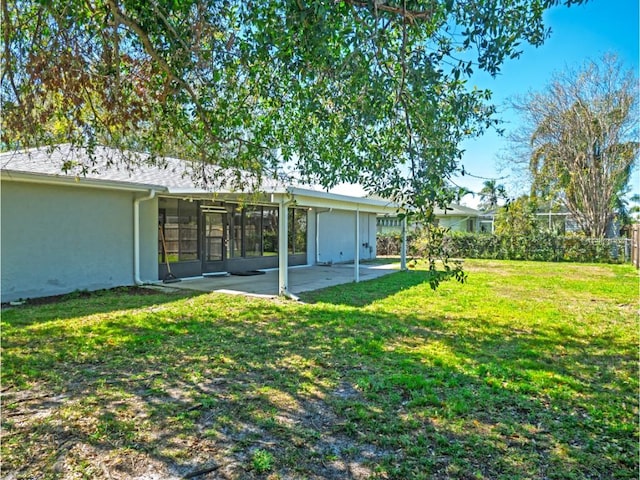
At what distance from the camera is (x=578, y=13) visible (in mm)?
5871

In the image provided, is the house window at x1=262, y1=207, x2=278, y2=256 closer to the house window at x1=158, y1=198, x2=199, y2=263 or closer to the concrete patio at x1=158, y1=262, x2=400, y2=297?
the concrete patio at x1=158, y1=262, x2=400, y2=297

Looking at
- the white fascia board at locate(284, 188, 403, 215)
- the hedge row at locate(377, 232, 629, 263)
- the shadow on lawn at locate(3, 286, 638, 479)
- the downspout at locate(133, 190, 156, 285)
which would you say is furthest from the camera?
the hedge row at locate(377, 232, 629, 263)

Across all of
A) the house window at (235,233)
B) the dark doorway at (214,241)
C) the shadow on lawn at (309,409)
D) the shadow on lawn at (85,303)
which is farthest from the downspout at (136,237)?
the shadow on lawn at (309,409)

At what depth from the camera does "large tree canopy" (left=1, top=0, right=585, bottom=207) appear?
341cm

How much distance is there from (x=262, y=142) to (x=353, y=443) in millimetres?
4175

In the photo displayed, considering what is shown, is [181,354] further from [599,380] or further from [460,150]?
[599,380]

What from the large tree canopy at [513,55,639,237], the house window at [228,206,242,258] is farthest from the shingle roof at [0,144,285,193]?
the large tree canopy at [513,55,639,237]

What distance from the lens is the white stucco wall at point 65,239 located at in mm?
8297

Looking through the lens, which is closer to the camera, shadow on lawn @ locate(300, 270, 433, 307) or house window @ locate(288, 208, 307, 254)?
shadow on lawn @ locate(300, 270, 433, 307)

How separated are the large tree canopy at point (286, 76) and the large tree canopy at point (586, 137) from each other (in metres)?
18.8

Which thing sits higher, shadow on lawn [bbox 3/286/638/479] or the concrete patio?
the concrete patio

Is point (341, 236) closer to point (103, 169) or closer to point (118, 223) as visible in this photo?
point (118, 223)

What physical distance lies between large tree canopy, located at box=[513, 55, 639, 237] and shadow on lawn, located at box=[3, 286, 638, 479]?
17.7m

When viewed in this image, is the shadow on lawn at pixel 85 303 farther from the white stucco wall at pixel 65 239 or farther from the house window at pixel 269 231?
the house window at pixel 269 231
